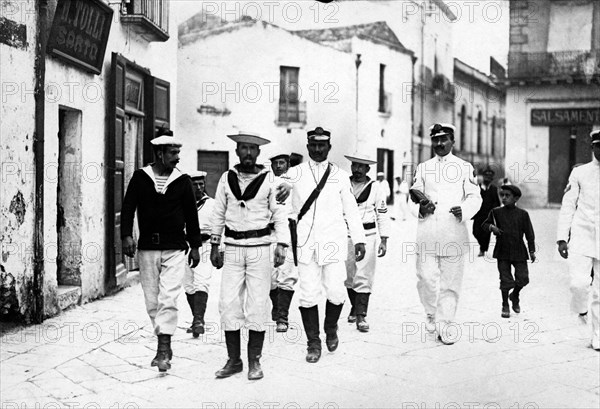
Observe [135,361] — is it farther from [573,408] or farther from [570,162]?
[570,162]

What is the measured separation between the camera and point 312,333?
622 cm

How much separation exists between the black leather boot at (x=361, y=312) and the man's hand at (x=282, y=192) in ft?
6.20

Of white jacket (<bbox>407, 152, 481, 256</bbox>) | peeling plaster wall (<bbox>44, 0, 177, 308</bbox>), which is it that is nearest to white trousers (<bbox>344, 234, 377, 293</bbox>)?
white jacket (<bbox>407, 152, 481, 256</bbox>)

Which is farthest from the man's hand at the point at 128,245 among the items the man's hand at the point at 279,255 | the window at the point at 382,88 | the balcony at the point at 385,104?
the window at the point at 382,88

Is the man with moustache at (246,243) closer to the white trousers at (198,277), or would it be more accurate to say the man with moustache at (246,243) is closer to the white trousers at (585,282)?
the white trousers at (198,277)

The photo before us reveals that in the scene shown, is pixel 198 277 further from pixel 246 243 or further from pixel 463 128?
pixel 463 128

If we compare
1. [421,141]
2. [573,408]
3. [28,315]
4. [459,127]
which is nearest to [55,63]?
[28,315]

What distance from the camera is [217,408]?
486 centimetres

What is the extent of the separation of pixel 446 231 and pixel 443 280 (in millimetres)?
428

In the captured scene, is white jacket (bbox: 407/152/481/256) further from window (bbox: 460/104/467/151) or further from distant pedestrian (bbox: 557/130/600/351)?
window (bbox: 460/104/467/151)

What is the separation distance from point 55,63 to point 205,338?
9.86 feet

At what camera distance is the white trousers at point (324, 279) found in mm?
6359

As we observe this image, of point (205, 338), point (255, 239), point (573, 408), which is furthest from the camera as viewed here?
point (205, 338)

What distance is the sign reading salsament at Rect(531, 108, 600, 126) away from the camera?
27.7 meters
